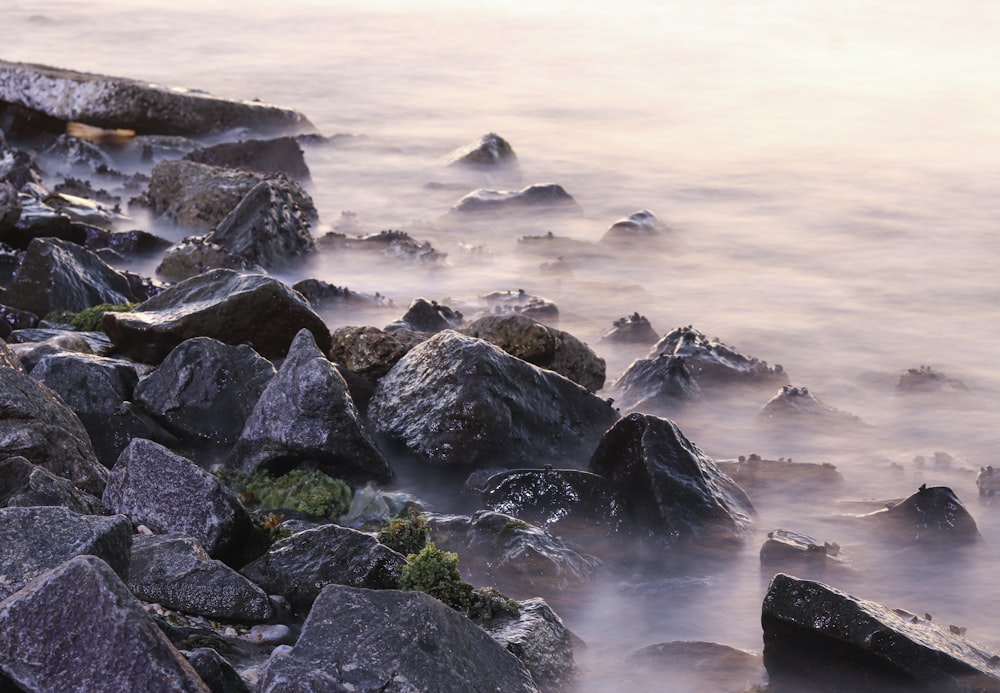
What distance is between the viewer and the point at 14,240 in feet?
43.5

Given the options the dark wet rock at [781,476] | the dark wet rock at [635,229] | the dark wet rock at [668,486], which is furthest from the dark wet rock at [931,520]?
the dark wet rock at [635,229]

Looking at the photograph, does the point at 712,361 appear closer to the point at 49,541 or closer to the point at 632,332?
the point at 632,332

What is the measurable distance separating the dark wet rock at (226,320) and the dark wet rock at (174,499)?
10.5 feet

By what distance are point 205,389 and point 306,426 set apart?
128 cm

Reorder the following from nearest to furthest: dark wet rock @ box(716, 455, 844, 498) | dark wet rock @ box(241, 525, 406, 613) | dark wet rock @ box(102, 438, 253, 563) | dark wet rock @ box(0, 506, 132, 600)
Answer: dark wet rock @ box(0, 506, 132, 600), dark wet rock @ box(241, 525, 406, 613), dark wet rock @ box(102, 438, 253, 563), dark wet rock @ box(716, 455, 844, 498)

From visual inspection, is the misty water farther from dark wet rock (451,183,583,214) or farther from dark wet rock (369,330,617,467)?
dark wet rock (369,330,617,467)

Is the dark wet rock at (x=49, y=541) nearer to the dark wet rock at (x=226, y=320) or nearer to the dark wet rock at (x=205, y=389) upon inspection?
the dark wet rock at (x=205, y=389)

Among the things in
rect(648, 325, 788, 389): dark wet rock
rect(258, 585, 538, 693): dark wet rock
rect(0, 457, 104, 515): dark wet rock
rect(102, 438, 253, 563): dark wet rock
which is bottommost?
rect(648, 325, 788, 389): dark wet rock

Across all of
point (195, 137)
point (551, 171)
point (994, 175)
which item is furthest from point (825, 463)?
point (195, 137)

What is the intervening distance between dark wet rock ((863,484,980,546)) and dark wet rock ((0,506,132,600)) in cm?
569

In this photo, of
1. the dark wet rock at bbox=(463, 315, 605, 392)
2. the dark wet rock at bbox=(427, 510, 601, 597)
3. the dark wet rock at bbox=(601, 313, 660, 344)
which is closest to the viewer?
the dark wet rock at bbox=(427, 510, 601, 597)

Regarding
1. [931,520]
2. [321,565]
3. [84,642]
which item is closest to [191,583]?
[321,565]

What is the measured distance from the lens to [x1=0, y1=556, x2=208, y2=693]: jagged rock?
15.0 ft

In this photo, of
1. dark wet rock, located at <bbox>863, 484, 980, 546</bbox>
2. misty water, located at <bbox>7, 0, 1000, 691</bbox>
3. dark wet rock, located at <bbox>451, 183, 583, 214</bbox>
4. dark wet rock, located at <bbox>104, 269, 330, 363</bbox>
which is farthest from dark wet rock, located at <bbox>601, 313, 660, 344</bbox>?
dark wet rock, located at <bbox>451, 183, 583, 214</bbox>
